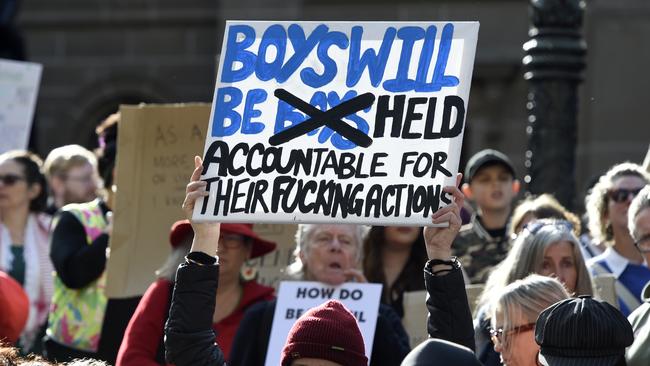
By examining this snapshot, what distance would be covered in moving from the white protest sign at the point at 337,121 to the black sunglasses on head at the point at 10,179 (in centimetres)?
337

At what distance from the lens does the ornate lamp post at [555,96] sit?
749 cm

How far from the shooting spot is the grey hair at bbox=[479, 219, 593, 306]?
5586 mm

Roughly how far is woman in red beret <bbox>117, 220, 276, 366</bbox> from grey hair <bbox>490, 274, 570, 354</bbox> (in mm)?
1191

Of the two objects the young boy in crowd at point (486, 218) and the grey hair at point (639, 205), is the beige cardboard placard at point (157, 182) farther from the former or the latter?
the grey hair at point (639, 205)

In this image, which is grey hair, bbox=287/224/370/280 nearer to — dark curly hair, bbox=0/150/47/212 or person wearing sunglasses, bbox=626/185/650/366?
person wearing sunglasses, bbox=626/185/650/366

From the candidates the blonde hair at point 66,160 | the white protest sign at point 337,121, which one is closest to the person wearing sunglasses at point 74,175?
the blonde hair at point 66,160

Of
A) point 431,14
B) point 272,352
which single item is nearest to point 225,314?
point 272,352

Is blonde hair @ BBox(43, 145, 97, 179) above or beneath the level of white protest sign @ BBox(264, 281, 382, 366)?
above

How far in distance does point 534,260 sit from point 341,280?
71 cm

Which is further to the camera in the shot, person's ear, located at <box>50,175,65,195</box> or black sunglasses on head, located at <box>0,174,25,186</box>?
person's ear, located at <box>50,175,65,195</box>

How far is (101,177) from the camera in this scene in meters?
7.30

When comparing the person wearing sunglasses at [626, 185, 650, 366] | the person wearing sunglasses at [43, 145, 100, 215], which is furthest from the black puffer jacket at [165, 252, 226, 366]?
the person wearing sunglasses at [43, 145, 100, 215]

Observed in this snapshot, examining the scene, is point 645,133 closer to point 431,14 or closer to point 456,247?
point 431,14

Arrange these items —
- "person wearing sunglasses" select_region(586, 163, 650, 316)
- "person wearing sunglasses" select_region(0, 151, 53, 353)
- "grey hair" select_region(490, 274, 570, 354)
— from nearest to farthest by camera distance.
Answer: "grey hair" select_region(490, 274, 570, 354) → "person wearing sunglasses" select_region(586, 163, 650, 316) → "person wearing sunglasses" select_region(0, 151, 53, 353)
